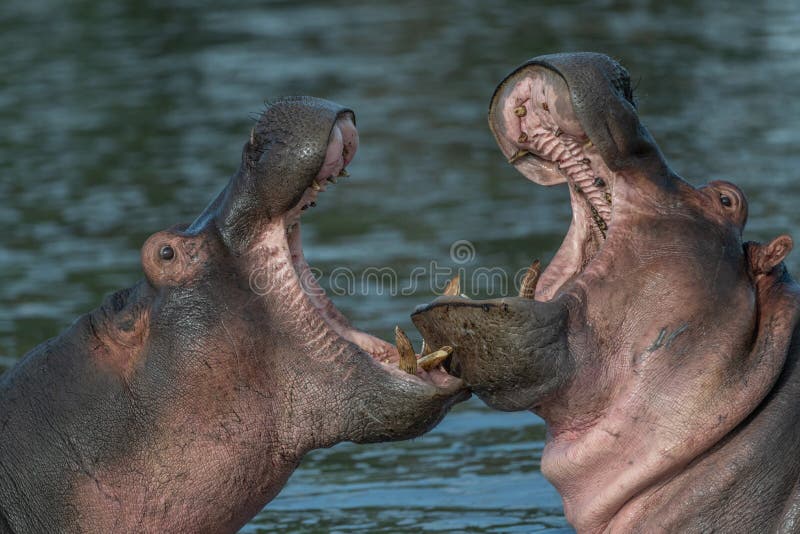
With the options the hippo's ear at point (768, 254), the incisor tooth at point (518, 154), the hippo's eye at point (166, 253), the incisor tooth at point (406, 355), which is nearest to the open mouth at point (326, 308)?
the incisor tooth at point (406, 355)

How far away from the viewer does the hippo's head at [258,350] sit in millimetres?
5289

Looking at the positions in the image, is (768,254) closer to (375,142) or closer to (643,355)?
(643,355)

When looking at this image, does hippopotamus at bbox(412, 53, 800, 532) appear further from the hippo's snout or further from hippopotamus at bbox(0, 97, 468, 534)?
hippopotamus at bbox(0, 97, 468, 534)

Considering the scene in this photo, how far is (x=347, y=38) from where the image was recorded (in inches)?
808

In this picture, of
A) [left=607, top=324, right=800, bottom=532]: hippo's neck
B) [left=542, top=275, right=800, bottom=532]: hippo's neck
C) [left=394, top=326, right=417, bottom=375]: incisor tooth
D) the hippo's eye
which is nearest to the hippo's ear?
[left=542, top=275, right=800, bottom=532]: hippo's neck

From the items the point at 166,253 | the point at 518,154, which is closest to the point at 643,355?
the point at 518,154

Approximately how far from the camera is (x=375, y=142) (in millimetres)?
15203

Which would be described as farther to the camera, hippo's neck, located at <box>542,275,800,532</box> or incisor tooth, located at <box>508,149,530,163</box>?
incisor tooth, located at <box>508,149,530,163</box>

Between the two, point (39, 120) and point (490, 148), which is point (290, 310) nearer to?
point (490, 148)

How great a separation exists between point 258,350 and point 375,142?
32.8 feet

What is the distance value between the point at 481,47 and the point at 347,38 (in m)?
2.13

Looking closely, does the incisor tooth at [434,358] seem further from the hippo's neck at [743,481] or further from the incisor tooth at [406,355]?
the hippo's neck at [743,481]

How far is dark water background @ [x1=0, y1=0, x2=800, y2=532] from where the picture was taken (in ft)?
26.9

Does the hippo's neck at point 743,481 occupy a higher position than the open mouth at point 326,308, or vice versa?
the open mouth at point 326,308
